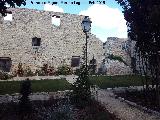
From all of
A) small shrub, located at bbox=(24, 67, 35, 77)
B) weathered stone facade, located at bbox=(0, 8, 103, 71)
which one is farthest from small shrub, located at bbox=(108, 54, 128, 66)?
small shrub, located at bbox=(24, 67, 35, 77)

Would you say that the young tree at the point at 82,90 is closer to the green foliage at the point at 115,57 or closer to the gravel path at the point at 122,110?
the gravel path at the point at 122,110

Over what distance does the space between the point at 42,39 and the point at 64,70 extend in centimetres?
361

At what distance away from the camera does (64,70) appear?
85.7 ft

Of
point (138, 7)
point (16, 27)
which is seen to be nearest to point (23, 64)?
point (16, 27)

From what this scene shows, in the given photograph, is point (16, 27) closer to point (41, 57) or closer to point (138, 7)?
point (41, 57)

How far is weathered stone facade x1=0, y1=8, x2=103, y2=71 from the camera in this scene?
84.5 feet

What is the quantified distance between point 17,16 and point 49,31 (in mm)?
3208

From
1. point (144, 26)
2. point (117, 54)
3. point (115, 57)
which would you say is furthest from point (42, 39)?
point (144, 26)

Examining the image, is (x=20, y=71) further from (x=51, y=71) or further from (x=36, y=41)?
(x=36, y=41)

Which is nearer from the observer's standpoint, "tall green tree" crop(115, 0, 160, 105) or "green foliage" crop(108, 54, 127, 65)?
"tall green tree" crop(115, 0, 160, 105)

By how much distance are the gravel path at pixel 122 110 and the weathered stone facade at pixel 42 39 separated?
13.0 metres

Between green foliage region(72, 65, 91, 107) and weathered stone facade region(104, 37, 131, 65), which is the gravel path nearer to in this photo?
green foliage region(72, 65, 91, 107)

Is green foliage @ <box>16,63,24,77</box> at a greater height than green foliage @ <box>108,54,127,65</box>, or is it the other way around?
green foliage @ <box>108,54,127,65</box>

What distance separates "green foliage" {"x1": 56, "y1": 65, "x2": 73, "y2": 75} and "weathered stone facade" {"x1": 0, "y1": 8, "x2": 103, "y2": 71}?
0.87 m
